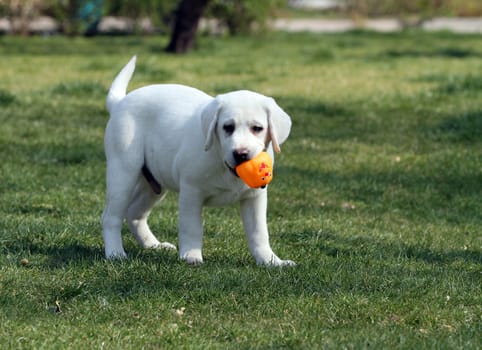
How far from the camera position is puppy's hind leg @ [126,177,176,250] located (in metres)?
5.64

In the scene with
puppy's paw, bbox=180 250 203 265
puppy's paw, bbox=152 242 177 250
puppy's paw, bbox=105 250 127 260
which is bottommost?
puppy's paw, bbox=152 242 177 250

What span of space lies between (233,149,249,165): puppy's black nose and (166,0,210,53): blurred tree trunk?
1322cm

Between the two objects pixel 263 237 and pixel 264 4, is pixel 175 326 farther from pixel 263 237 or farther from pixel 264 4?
pixel 264 4

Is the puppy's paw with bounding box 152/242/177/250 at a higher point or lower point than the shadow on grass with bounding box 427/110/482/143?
higher

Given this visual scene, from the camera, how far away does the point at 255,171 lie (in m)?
4.59

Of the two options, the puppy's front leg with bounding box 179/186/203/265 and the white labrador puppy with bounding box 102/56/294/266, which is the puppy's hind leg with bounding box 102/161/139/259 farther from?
the puppy's front leg with bounding box 179/186/203/265

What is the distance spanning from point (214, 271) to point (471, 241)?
→ 194 cm

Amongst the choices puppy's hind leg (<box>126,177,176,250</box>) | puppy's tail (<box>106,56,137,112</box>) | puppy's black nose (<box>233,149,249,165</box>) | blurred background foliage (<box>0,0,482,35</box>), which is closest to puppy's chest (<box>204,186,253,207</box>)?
puppy's black nose (<box>233,149,249,165</box>)

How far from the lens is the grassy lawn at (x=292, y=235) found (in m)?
4.18

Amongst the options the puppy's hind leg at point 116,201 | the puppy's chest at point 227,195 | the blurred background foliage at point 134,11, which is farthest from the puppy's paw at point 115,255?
the blurred background foliage at point 134,11

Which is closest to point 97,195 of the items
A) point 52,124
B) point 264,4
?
point 52,124

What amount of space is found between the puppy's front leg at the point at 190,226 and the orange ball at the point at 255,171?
1.51 feet

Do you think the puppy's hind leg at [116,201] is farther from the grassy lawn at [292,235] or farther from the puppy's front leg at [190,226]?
the puppy's front leg at [190,226]

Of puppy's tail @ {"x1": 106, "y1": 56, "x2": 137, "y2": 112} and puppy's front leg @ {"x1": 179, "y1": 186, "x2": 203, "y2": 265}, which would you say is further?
puppy's tail @ {"x1": 106, "y1": 56, "x2": 137, "y2": 112}
